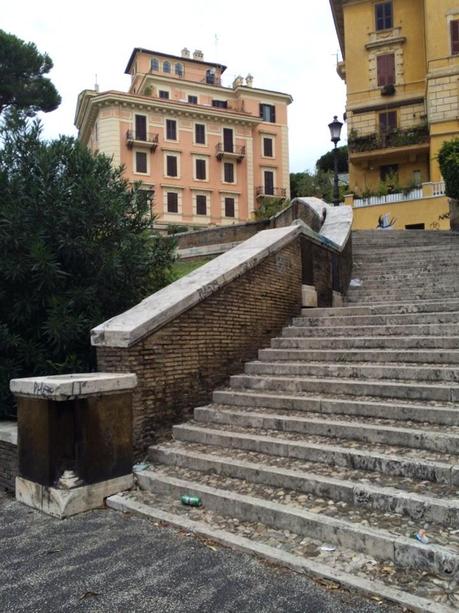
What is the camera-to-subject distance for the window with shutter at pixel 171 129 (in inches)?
Result: 1668

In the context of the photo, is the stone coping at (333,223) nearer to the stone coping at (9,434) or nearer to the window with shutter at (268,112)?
the stone coping at (9,434)

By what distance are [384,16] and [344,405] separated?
3118 cm

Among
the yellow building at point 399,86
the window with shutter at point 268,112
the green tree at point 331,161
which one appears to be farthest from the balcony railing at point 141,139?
the green tree at point 331,161

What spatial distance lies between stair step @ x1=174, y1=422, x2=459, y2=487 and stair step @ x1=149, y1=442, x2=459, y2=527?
8 centimetres

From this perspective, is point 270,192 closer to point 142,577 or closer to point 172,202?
point 172,202

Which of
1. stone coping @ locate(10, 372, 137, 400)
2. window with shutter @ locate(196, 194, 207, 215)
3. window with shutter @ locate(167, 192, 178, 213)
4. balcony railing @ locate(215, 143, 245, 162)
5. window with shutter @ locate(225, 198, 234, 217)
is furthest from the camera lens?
window with shutter @ locate(225, 198, 234, 217)

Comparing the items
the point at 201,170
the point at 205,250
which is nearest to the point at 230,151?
the point at 201,170

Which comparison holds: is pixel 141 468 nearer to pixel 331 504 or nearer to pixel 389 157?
pixel 331 504

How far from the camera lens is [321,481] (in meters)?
3.85

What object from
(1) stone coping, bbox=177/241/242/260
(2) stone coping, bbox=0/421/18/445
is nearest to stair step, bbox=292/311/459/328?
(2) stone coping, bbox=0/421/18/445

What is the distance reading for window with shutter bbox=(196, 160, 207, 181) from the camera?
1722 inches

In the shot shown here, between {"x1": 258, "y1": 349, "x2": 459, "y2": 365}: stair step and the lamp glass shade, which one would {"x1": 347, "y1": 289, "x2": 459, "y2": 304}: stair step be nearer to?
{"x1": 258, "y1": 349, "x2": 459, "y2": 365}: stair step

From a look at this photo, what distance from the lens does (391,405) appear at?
15.2ft

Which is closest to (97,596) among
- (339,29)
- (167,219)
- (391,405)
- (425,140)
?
(391,405)
